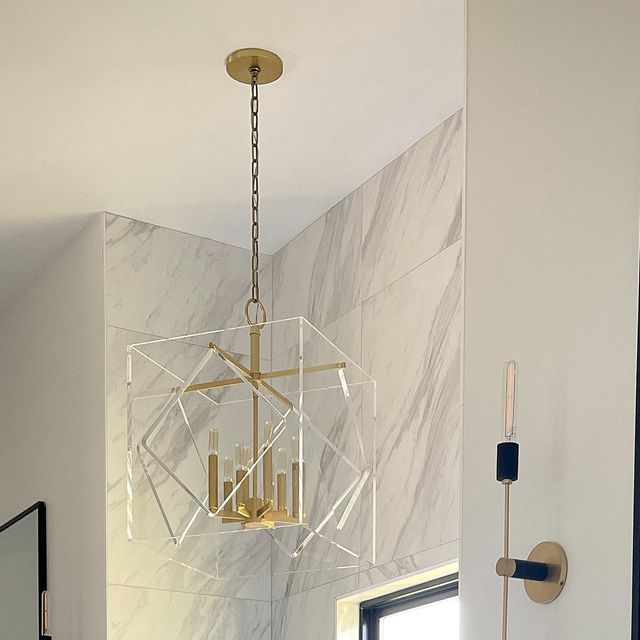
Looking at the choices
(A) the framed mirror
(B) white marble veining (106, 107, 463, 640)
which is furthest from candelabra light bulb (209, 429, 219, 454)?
(A) the framed mirror

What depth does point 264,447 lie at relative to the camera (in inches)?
101

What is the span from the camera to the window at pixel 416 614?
9.71 feet

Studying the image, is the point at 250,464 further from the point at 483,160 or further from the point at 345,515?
the point at 483,160

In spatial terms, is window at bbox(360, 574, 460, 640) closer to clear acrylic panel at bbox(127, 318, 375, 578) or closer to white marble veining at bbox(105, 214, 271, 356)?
clear acrylic panel at bbox(127, 318, 375, 578)

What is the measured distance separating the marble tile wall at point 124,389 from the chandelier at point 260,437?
0.29m

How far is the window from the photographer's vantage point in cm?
296

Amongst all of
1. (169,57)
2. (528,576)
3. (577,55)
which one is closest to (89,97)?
(169,57)

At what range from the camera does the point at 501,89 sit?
6.40 ft

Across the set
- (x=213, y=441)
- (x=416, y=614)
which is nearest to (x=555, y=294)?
(x=213, y=441)

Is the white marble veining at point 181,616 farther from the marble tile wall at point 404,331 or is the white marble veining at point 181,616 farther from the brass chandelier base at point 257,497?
the brass chandelier base at point 257,497

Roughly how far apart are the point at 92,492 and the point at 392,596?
3.25ft

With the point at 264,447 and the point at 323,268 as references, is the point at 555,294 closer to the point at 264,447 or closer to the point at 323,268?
the point at 264,447

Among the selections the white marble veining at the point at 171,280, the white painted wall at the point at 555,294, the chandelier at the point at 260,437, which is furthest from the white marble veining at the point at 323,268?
the white painted wall at the point at 555,294

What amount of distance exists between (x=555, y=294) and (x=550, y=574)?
1.38ft
